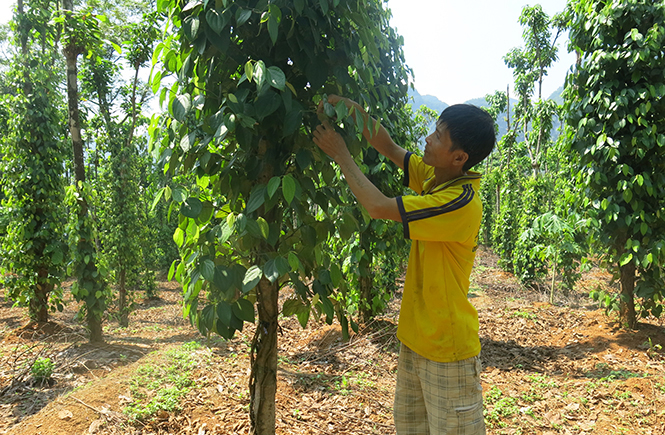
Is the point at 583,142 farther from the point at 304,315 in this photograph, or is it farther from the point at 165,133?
the point at 165,133

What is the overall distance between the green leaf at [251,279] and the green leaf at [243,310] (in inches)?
4.7

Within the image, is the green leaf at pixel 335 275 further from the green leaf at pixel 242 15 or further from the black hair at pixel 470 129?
the green leaf at pixel 242 15

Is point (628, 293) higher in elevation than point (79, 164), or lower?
lower

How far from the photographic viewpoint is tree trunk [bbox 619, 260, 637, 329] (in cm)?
430

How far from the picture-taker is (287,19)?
59.3 inches

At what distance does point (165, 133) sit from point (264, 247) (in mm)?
631

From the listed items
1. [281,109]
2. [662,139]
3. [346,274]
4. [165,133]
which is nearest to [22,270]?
[346,274]

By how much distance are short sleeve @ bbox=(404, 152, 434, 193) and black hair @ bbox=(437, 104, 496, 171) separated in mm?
404

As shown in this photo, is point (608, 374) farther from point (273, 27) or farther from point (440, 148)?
point (273, 27)

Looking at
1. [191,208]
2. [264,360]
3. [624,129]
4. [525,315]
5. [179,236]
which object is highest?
[624,129]

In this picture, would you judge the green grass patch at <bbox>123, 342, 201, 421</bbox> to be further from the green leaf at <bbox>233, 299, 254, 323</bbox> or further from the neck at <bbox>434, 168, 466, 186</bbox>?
the neck at <bbox>434, 168, 466, 186</bbox>

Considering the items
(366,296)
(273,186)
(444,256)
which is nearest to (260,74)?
(273,186)

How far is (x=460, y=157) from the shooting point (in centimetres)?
166

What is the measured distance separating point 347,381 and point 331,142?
2698 mm
